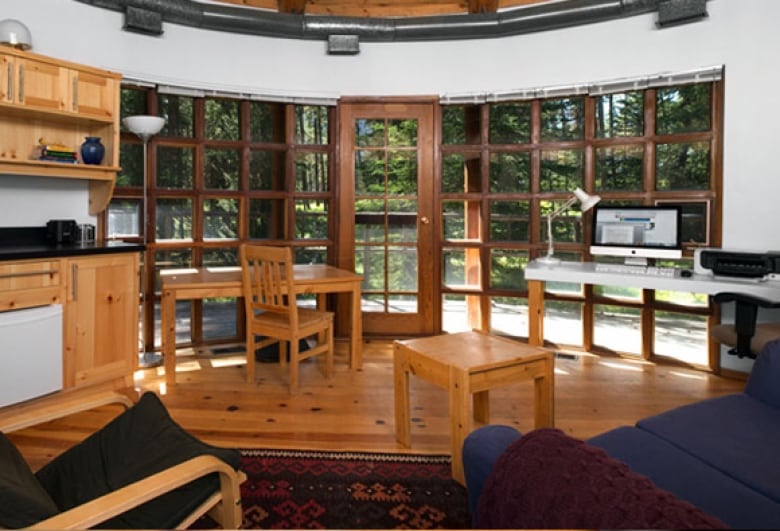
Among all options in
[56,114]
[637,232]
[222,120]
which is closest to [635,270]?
[637,232]

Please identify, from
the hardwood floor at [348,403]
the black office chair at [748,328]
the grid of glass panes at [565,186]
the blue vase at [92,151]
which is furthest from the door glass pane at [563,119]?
the blue vase at [92,151]

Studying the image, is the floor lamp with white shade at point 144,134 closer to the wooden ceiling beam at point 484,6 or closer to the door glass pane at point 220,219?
the door glass pane at point 220,219

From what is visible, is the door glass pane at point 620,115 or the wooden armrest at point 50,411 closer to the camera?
the wooden armrest at point 50,411

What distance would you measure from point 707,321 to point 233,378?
11.2ft

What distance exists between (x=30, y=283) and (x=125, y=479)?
188 cm

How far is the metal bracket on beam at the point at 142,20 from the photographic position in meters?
3.80

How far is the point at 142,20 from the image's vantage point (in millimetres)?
3836

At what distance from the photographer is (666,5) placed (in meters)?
3.71

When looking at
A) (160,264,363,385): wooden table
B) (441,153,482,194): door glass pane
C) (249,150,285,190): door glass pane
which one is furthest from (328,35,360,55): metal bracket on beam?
(160,264,363,385): wooden table

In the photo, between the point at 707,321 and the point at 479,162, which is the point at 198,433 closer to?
the point at 479,162

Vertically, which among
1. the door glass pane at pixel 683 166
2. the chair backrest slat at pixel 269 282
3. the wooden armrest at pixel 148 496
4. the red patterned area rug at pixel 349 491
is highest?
the door glass pane at pixel 683 166

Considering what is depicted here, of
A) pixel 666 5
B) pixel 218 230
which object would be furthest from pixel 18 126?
pixel 666 5

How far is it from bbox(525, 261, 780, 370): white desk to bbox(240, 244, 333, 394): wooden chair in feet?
4.89

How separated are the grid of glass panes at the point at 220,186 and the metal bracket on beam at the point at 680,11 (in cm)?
272
